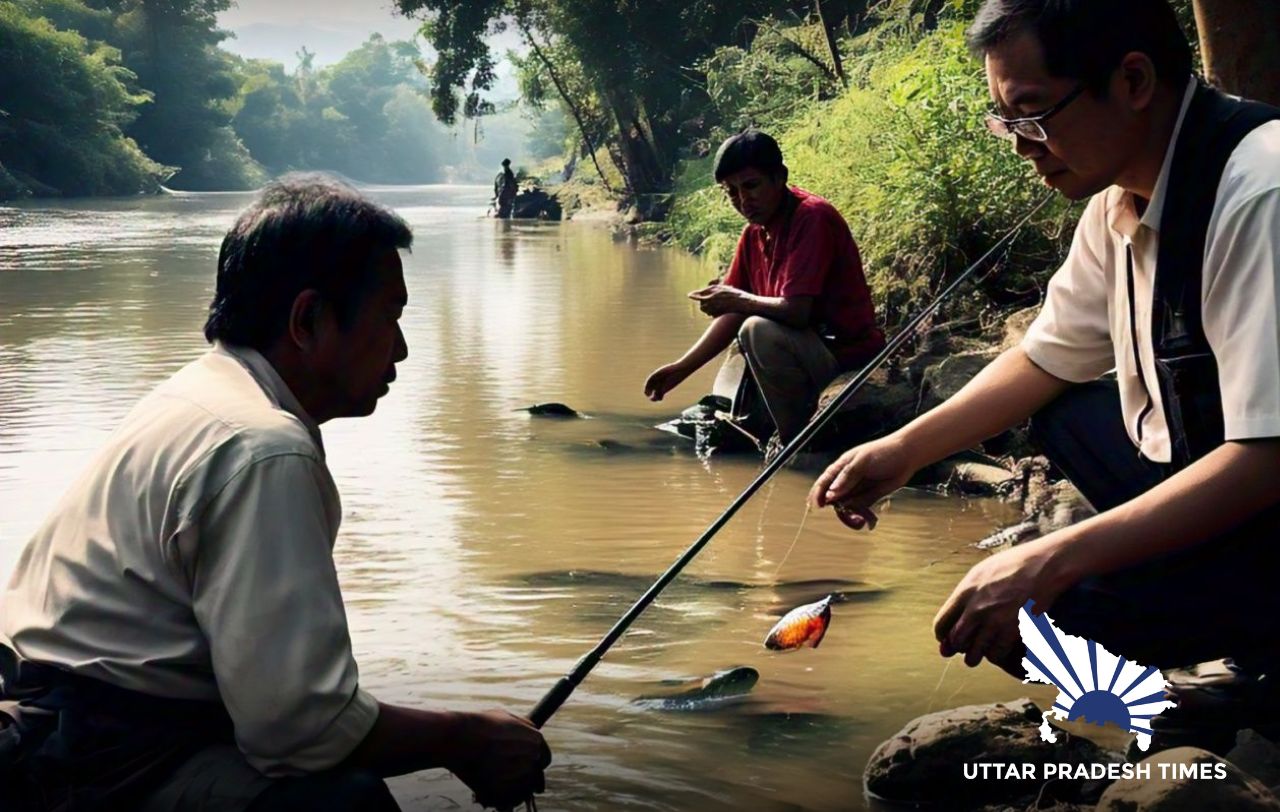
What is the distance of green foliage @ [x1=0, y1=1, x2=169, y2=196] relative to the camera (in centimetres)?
5434

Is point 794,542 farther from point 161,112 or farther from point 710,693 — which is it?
point 161,112

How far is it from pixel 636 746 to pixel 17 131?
55.7m

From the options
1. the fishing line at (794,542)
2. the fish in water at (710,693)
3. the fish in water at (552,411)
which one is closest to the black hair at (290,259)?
the fish in water at (710,693)

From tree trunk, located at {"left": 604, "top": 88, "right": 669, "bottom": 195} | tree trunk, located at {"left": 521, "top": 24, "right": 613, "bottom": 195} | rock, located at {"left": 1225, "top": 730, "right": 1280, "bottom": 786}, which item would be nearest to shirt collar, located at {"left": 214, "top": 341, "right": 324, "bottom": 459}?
rock, located at {"left": 1225, "top": 730, "right": 1280, "bottom": 786}

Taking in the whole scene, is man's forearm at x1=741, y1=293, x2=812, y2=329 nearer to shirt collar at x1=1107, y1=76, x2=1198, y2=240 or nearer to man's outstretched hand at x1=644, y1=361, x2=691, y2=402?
man's outstretched hand at x1=644, y1=361, x2=691, y2=402

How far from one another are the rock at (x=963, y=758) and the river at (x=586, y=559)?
0.05 m

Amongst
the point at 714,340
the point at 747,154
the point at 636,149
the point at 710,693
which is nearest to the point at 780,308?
the point at 714,340

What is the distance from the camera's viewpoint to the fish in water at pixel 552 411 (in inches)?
322

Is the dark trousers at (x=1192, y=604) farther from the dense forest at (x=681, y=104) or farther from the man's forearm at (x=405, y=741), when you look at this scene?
the dense forest at (x=681, y=104)

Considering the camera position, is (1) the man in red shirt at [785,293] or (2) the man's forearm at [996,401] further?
(1) the man in red shirt at [785,293]

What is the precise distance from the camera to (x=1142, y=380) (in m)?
2.93

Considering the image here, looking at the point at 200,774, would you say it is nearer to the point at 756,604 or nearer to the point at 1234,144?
the point at 1234,144

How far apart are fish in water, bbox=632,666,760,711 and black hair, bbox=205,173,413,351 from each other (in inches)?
65.4

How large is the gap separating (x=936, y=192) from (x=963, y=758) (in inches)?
201
